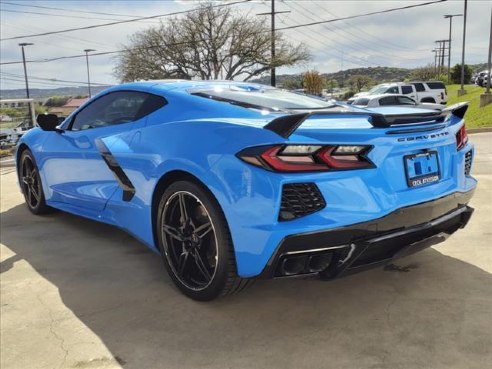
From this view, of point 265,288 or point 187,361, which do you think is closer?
point 187,361

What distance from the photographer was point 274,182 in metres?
2.32

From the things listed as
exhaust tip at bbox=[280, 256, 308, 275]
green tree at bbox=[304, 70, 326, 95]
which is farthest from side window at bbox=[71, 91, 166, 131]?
green tree at bbox=[304, 70, 326, 95]

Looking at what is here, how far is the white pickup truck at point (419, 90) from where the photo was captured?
85.5 feet

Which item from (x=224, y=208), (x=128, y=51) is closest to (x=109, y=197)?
(x=224, y=208)

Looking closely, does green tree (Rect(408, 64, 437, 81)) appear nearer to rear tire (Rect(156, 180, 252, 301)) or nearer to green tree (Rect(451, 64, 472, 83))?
green tree (Rect(451, 64, 472, 83))

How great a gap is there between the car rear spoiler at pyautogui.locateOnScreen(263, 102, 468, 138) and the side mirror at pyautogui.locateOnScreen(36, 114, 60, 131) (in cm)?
296

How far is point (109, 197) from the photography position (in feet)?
12.1

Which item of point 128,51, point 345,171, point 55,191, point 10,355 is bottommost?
point 10,355

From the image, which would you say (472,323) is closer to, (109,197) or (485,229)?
(485,229)

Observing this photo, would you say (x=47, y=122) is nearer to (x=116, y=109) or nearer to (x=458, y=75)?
(x=116, y=109)

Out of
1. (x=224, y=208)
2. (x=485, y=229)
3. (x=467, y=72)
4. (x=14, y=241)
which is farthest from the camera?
(x=467, y=72)

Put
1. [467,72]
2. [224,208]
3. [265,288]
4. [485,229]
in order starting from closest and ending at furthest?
[224,208]
[265,288]
[485,229]
[467,72]

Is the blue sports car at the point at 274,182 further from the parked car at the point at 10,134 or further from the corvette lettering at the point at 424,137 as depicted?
the parked car at the point at 10,134

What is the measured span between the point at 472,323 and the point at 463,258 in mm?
1034
